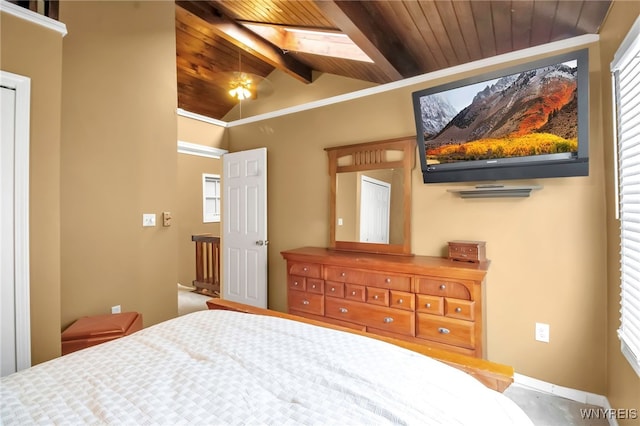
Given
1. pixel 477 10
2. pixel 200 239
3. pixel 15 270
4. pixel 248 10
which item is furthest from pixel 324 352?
pixel 200 239

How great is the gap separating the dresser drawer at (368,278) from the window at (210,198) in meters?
3.84

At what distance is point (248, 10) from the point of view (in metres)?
2.92

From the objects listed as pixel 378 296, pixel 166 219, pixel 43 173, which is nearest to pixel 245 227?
pixel 166 219

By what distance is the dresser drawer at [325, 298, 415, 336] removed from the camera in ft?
7.54

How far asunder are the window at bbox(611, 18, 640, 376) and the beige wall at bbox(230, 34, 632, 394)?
18.0 inches

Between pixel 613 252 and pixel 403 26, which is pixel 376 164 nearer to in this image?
pixel 403 26

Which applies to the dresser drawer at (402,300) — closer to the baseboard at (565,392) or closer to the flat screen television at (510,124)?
the baseboard at (565,392)

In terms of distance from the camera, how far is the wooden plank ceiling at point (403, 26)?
6.45ft

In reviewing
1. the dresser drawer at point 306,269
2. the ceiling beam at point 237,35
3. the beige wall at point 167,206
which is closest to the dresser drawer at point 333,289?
the dresser drawer at point 306,269

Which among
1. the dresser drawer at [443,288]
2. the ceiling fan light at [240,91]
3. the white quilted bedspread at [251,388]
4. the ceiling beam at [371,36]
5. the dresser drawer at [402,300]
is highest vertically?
the ceiling fan light at [240,91]

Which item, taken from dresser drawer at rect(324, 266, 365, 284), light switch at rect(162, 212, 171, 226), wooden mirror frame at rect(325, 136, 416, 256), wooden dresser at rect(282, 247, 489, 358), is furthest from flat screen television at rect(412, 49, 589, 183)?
light switch at rect(162, 212, 171, 226)

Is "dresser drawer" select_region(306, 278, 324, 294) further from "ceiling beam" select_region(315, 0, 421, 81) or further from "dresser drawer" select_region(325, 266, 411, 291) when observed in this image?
"ceiling beam" select_region(315, 0, 421, 81)

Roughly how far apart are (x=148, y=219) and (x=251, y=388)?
2604mm

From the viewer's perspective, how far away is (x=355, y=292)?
8.38 ft
